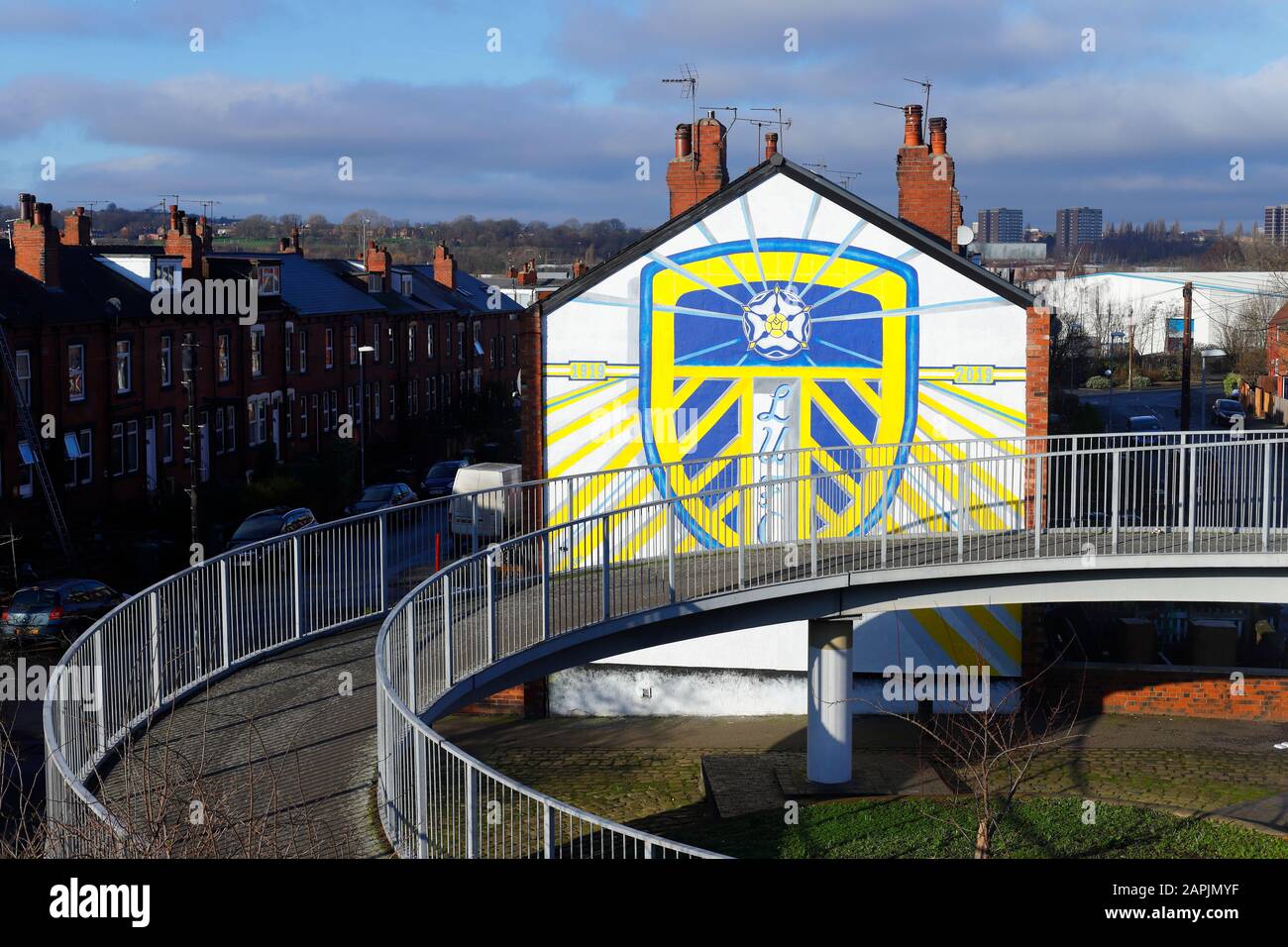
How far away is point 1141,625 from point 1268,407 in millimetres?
42423

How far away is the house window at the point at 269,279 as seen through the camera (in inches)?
1804

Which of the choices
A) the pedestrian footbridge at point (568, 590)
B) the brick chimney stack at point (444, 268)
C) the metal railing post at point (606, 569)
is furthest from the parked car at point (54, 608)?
the brick chimney stack at point (444, 268)

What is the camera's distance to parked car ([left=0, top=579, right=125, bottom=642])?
2517 centimetres

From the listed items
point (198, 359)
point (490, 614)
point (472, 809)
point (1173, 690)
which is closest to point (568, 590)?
point (490, 614)

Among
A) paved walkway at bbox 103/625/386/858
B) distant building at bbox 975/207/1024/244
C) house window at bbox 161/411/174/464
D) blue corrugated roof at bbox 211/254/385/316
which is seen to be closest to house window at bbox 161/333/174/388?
house window at bbox 161/411/174/464

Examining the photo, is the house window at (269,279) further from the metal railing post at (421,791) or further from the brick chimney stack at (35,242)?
the metal railing post at (421,791)

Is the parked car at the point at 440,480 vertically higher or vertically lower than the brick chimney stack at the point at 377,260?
lower

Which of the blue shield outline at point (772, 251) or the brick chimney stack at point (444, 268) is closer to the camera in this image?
the blue shield outline at point (772, 251)

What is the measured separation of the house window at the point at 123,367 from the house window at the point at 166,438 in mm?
1936

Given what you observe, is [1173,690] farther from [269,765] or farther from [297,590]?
[269,765]

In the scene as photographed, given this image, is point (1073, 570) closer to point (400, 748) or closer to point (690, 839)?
point (690, 839)

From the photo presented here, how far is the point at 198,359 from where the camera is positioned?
38438mm

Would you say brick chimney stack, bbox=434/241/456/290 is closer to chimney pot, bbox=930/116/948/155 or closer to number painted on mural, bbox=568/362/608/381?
chimney pot, bbox=930/116/948/155
